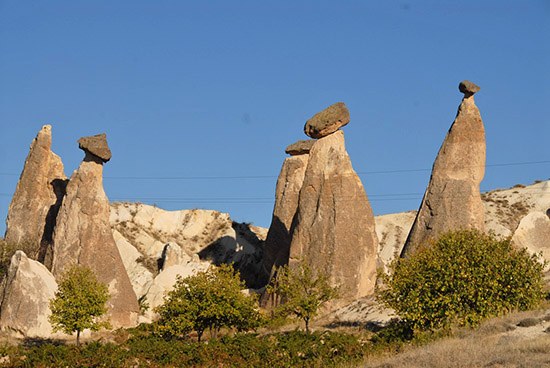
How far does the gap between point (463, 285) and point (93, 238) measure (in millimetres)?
21297

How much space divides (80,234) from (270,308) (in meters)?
9.63

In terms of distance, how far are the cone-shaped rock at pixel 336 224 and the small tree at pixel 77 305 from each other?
29.0 feet

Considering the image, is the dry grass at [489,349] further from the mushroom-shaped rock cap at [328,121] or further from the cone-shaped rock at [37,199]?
the cone-shaped rock at [37,199]

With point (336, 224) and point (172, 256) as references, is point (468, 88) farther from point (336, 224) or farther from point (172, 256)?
point (172, 256)

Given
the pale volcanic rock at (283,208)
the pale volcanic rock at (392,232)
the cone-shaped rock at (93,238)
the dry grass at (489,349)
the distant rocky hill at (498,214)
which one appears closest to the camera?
the dry grass at (489,349)

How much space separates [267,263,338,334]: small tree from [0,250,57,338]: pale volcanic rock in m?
9.46

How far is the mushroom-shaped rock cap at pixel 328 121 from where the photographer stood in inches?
1780

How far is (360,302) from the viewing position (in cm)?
3959

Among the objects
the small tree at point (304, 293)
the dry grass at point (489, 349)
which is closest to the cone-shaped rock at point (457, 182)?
the small tree at point (304, 293)

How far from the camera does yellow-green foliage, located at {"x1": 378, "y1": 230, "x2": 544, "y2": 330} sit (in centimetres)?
2925

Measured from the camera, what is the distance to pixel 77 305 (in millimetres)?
37375

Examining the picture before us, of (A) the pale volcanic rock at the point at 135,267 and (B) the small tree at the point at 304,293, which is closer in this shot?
(B) the small tree at the point at 304,293

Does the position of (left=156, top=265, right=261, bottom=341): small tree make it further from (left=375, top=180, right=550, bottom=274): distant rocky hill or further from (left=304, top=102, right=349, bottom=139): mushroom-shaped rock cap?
(left=375, top=180, right=550, bottom=274): distant rocky hill

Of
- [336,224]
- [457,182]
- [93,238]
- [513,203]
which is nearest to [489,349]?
[336,224]
